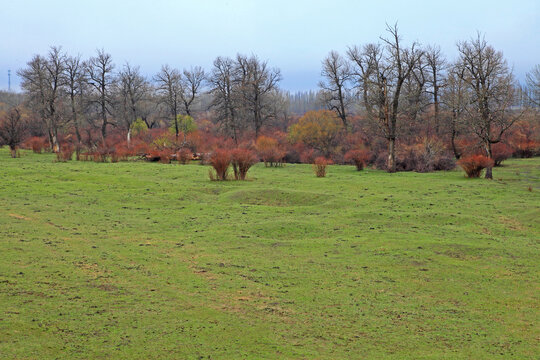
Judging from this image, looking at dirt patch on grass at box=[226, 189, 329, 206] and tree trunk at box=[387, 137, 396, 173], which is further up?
tree trunk at box=[387, 137, 396, 173]

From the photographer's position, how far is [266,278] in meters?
7.46

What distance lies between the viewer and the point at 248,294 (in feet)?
21.9

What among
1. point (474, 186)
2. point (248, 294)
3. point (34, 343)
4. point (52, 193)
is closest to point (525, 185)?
point (474, 186)

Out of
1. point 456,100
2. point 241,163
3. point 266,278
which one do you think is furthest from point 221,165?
point 456,100

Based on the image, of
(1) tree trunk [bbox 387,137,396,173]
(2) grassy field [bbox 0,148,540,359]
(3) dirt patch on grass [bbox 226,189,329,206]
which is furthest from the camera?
(1) tree trunk [bbox 387,137,396,173]

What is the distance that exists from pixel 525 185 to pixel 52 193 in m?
18.0

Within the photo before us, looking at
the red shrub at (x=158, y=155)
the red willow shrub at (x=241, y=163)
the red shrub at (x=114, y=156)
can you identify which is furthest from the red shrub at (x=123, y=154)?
the red willow shrub at (x=241, y=163)

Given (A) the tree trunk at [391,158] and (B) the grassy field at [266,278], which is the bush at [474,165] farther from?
(B) the grassy field at [266,278]

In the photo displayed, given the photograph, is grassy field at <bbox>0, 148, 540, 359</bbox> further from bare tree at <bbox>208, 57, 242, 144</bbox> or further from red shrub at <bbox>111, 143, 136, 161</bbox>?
bare tree at <bbox>208, 57, 242, 144</bbox>

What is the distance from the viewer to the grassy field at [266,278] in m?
5.13

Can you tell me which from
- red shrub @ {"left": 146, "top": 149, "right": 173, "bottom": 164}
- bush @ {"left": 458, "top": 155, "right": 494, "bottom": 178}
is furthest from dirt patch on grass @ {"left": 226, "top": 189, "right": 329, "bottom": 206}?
red shrub @ {"left": 146, "top": 149, "right": 173, "bottom": 164}

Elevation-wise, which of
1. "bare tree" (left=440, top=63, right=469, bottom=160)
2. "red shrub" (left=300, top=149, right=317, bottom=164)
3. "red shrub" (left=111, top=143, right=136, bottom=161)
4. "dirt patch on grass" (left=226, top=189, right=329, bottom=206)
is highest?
"bare tree" (left=440, top=63, right=469, bottom=160)

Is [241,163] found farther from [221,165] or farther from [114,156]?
[114,156]

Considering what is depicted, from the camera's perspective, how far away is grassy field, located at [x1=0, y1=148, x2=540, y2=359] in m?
5.13
